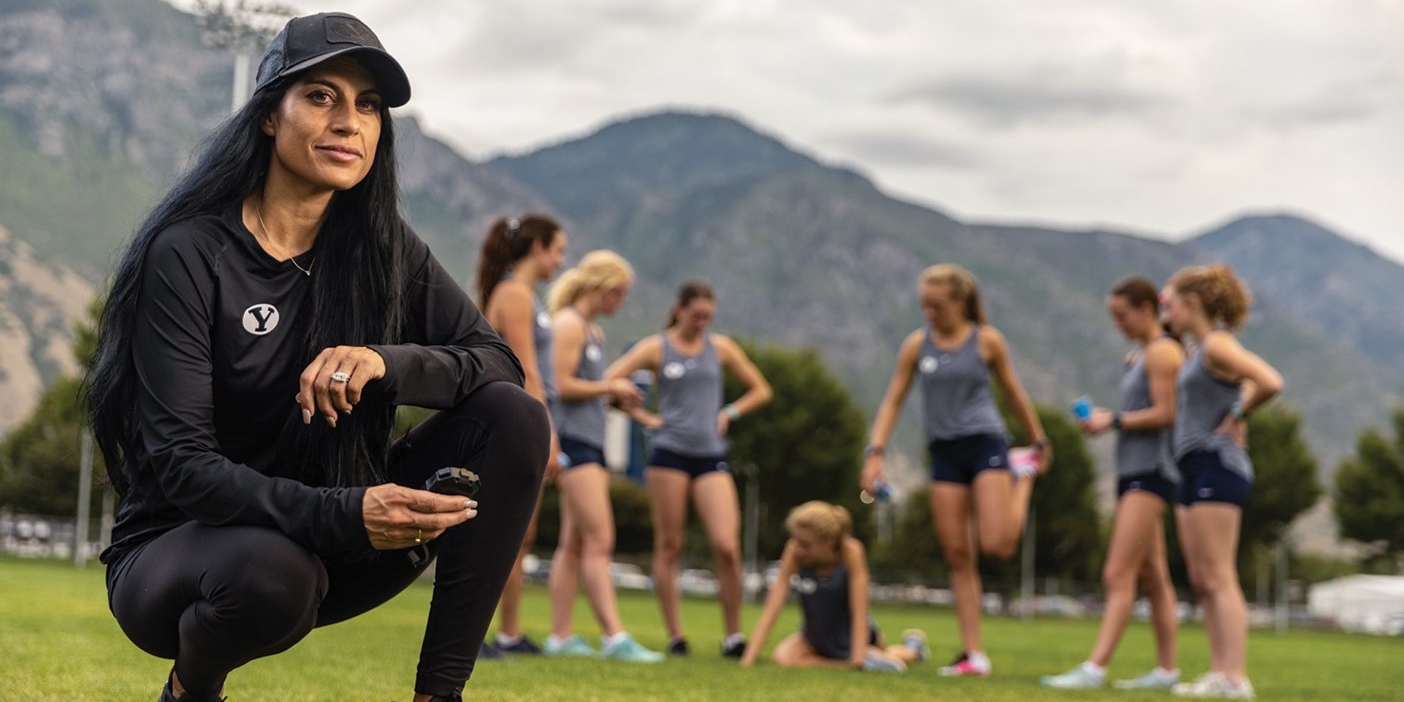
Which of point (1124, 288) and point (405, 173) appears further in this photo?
point (1124, 288)

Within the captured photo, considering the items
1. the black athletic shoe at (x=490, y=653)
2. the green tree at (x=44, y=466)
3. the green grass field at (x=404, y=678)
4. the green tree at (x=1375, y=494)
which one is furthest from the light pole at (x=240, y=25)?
the green tree at (x=1375, y=494)

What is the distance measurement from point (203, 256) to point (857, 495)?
62470 millimetres

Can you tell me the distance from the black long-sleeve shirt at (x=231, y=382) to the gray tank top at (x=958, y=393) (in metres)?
6.70

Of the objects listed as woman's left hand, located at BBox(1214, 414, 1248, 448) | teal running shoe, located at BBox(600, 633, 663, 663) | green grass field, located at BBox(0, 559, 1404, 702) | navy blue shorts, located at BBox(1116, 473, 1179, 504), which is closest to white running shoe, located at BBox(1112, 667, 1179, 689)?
green grass field, located at BBox(0, 559, 1404, 702)

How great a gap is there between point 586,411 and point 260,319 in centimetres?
636

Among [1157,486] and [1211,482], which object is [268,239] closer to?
[1211,482]

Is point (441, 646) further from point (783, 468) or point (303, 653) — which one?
point (783, 468)

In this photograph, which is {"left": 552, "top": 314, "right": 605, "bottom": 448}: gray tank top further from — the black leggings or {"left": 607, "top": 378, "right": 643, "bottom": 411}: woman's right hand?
the black leggings

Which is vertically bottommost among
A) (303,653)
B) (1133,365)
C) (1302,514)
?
(1302,514)

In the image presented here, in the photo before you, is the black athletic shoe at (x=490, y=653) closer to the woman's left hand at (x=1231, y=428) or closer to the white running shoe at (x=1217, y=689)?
the white running shoe at (x=1217, y=689)

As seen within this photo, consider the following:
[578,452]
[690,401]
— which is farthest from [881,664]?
[578,452]

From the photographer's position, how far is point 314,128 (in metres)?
3.30

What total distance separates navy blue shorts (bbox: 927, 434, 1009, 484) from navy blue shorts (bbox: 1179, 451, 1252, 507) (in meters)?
1.52

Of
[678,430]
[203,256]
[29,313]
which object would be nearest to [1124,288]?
[678,430]
